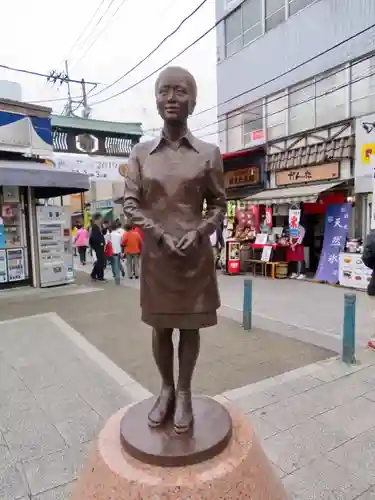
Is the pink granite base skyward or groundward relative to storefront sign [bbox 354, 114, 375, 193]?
groundward

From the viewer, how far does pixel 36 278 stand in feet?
30.6

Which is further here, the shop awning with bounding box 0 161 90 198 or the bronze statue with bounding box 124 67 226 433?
the shop awning with bounding box 0 161 90 198

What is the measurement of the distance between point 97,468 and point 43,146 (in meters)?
8.72

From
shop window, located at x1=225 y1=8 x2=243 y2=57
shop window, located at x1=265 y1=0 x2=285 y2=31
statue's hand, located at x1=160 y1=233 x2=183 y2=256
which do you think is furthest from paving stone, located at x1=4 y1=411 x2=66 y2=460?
shop window, located at x1=225 y1=8 x2=243 y2=57

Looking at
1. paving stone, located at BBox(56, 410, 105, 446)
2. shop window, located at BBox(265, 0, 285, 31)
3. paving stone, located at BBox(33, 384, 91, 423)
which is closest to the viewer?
paving stone, located at BBox(56, 410, 105, 446)

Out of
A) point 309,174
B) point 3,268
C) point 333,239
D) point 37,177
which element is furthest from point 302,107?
point 3,268

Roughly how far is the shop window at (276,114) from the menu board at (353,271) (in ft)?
15.8

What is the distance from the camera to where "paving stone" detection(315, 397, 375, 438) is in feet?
10.3

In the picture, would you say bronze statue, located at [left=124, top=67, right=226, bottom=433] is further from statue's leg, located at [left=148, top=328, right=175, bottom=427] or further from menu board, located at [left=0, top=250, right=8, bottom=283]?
menu board, located at [left=0, top=250, right=8, bottom=283]

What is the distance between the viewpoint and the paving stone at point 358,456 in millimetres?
2615

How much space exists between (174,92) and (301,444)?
260cm

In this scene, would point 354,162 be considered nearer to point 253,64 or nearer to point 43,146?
point 253,64

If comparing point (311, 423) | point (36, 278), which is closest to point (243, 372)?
point (311, 423)

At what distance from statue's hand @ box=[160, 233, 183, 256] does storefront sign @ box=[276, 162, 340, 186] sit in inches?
371
